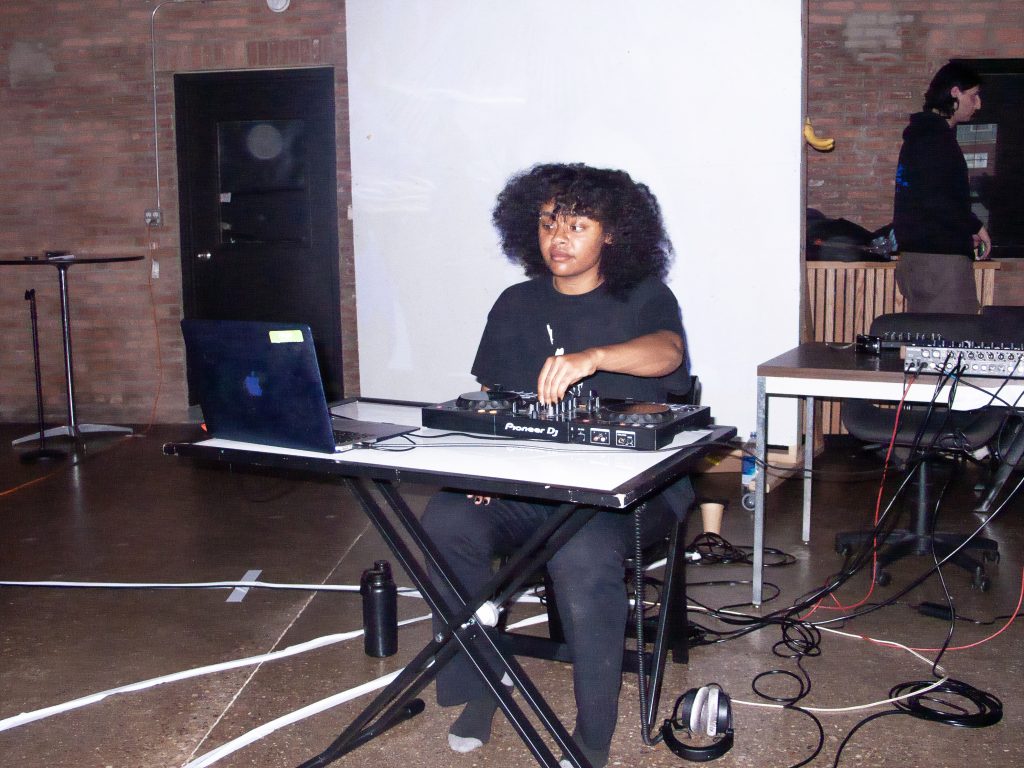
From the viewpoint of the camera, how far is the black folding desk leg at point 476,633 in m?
1.66

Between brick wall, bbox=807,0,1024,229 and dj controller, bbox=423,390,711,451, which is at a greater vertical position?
brick wall, bbox=807,0,1024,229

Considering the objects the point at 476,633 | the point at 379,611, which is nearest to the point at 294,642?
the point at 379,611

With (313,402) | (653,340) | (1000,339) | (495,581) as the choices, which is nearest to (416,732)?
Answer: (495,581)

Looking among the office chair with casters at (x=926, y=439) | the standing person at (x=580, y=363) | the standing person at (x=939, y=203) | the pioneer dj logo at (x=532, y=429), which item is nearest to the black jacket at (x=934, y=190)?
the standing person at (x=939, y=203)

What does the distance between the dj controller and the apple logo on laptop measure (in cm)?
34

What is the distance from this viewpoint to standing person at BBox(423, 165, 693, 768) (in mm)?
1778

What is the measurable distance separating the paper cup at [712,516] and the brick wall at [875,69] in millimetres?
3341

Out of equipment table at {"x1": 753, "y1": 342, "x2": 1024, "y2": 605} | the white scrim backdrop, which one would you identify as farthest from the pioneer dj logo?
the white scrim backdrop

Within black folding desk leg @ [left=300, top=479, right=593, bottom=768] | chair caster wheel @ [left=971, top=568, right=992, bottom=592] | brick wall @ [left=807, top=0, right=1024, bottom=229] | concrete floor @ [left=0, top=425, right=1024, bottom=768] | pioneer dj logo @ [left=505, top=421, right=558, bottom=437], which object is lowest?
concrete floor @ [left=0, top=425, right=1024, bottom=768]

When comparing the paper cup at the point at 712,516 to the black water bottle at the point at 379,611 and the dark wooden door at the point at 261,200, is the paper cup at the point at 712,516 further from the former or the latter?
the dark wooden door at the point at 261,200

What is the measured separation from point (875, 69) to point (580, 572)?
5.12 metres

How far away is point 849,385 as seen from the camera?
253 cm

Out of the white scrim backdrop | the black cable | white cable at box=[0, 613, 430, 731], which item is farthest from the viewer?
the white scrim backdrop

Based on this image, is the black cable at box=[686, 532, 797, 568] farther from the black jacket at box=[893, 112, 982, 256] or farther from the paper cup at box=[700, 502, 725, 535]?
the black jacket at box=[893, 112, 982, 256]
